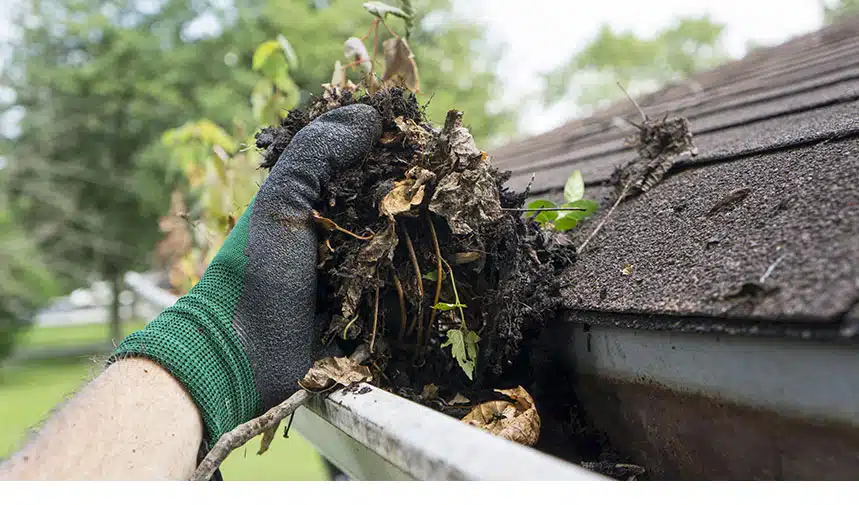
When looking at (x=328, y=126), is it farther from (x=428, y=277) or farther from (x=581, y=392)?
(x=581, y=392)

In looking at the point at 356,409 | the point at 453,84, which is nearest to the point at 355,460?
the point at 356,409

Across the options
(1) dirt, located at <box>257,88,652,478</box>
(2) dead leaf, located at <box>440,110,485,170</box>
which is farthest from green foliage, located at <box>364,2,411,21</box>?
(2) dead leaf, located at <box>440,110,485,170</box>

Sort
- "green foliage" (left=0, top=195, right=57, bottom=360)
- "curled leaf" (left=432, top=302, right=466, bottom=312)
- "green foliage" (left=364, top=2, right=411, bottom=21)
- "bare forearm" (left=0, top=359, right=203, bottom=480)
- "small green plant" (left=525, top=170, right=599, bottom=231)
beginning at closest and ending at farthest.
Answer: "bare forearm" (left=0, top=359, right=203, bottom=480)
"curled leaf" (left=432, top=302, right=466, bottom=312)
"small green plant" (left=525, top=170, right=599, bottom=231)
"green foliage" (left=364, top=2, right=411, bottom=21)
"green foliage" (left=0, top=195, right=57, bottom=360)

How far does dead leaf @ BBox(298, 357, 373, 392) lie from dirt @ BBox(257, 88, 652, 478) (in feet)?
0.14

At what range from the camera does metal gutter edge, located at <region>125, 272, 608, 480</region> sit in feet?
2.00

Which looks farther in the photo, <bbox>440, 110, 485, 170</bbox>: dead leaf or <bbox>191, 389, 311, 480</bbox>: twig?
<bbox>440, 110, 485, 170</bbox>: dead leaf

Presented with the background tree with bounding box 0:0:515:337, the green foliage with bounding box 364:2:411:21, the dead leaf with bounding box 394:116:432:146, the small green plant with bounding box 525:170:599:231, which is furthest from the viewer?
the background tree with bounding box 0:0:515:337

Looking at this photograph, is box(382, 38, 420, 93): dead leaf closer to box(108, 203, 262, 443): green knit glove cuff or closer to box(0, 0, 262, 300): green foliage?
box(108, 203, 262, 443): green knit glove cuff

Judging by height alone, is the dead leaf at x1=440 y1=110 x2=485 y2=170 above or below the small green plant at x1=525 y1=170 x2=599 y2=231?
above

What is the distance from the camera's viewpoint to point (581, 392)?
107 centimetres

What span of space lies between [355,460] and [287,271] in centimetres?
34

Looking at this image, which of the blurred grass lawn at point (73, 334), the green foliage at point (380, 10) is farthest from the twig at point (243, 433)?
the blurred grass lawn at point (73, 334)

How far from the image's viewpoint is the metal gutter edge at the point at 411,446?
608 mm

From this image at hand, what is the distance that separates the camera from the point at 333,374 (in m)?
→ 1.05
